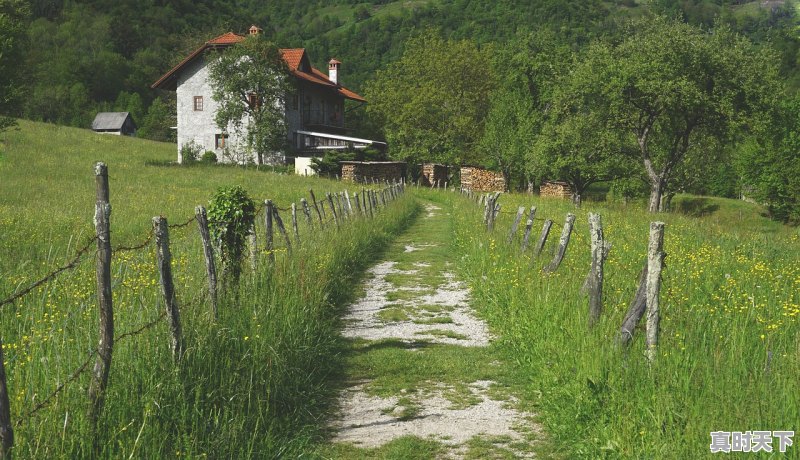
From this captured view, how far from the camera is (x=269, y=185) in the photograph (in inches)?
1347

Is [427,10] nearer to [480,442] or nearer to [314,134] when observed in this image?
[314,134]

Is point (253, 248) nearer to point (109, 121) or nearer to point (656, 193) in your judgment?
point (656, 193)

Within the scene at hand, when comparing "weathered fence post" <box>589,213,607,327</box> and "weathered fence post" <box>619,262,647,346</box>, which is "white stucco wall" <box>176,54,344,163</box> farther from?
"weathered fence post" <box>619,262,647,346</box>

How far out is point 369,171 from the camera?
157 ft

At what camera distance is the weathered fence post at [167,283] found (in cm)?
511

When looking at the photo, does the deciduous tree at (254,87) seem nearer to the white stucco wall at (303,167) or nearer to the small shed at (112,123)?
the white stucco wall at (303,167)

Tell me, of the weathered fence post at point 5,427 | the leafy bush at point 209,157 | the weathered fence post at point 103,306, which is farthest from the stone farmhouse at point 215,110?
the weathered fence post at point 5,427

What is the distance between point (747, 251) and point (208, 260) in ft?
39.5

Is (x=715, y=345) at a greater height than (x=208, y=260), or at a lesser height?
lesser

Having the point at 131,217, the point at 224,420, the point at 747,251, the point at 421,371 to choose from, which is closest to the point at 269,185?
the point at 131,217

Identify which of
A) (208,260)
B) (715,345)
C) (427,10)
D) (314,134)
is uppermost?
(427,10)

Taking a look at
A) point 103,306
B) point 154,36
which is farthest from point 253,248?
point 154,36

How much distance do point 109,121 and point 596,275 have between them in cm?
10064

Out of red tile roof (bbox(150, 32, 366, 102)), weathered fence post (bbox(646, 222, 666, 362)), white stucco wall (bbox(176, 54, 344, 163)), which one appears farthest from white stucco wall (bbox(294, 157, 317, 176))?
weathered fence post (bbox(646, 222, 666, 362))
